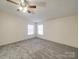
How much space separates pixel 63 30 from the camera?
18.4 ft

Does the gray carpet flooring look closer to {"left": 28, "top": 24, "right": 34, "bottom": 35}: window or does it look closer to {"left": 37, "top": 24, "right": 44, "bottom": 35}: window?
{"left": 28, "top": 24, "right": 34, "bottom": 35}: window

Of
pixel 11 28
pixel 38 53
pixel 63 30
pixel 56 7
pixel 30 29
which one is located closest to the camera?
pixel 56 7

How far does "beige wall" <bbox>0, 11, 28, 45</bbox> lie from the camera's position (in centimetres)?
540

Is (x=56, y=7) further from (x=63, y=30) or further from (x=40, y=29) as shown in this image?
(x=40, y=29)

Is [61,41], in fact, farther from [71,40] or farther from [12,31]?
[12,31]

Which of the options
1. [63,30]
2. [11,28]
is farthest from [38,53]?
[11,28]

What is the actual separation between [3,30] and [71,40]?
4819mm

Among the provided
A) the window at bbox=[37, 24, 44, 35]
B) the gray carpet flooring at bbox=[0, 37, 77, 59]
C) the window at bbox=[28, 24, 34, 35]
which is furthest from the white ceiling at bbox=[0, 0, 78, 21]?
the window at bbox=[37, 24, 44, 35]

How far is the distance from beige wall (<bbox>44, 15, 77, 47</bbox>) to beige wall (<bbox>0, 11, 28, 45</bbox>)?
2.60 m

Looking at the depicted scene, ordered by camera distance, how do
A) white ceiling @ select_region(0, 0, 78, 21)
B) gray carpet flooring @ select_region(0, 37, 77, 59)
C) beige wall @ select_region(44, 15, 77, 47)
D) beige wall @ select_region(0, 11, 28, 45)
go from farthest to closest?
beige wall @ select_region(0, 11, 28, 45)
beige wall @ select_region(44, 15, 77, 47)
gray carpet flooring @ select_region(0, 37, 77, 59)
white ceiling @ select_region(0, 0, 78, 21)

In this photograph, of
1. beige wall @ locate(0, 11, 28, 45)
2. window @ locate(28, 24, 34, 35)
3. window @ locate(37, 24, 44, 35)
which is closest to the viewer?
beige wall @ locate(0, 11, 28, 45)

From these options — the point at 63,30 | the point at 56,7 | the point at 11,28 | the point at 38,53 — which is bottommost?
the point at 38,53

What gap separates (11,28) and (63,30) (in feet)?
13.4

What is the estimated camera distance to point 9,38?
5.94 m
